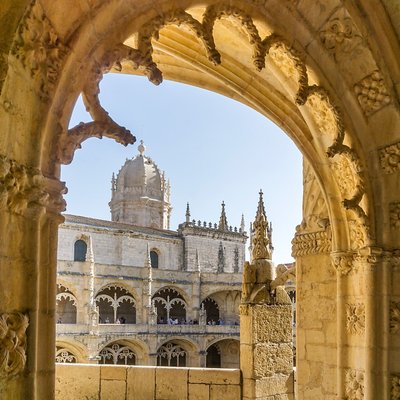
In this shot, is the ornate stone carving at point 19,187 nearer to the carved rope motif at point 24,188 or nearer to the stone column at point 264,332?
the carved rope motif at point 24,188

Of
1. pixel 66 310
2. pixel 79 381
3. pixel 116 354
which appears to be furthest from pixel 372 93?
pixel 66 310

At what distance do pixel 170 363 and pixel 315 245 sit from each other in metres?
30.1

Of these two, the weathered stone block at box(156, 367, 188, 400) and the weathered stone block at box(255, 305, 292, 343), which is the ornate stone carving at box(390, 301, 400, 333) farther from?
the weathered stone block at box(156, 367, 188, 400)

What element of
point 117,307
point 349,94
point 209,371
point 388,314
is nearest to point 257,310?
point 209,371

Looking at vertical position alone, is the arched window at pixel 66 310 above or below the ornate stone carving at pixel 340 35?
below

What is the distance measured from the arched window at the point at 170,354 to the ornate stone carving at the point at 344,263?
96.2 feet

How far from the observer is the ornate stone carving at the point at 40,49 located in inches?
82.4

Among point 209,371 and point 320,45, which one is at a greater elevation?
point 320,45

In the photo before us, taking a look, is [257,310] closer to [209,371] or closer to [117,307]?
[209,371]

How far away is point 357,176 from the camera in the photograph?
12.6ft

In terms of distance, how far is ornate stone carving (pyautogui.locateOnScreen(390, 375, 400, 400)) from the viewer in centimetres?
361

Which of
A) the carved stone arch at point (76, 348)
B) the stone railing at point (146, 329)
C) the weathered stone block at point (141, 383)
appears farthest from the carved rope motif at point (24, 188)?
the carved stone arch at point (76, 348)

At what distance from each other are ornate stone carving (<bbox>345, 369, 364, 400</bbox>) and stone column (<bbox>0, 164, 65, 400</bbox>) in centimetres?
233

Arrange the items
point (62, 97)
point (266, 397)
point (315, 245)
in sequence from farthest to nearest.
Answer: point (266, 397)
point (315, 245)
point (62, 97)
